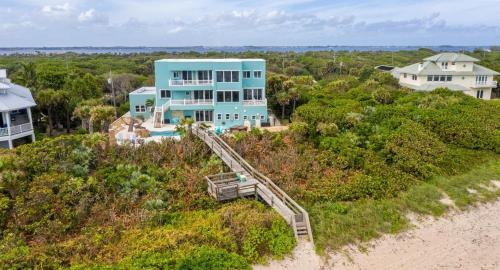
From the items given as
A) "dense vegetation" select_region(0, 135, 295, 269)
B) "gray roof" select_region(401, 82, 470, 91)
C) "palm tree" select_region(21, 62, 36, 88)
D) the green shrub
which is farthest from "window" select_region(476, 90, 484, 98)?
"palm tree" select_region(21, 62, 36, 88)

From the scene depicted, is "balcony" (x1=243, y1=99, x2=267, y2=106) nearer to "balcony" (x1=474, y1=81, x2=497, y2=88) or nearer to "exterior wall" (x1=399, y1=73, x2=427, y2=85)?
"exterior wall" (x1=399, y1=73, x2=427, y2=85)

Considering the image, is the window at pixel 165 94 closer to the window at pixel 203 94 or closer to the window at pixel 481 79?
the window at pixel 203 94

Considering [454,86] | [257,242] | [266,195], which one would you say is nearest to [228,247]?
[257,242]

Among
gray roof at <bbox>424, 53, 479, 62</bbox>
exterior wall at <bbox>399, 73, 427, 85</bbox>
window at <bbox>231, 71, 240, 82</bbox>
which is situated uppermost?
gray roof at <bbox>424, 53, 479, 62</bbox>

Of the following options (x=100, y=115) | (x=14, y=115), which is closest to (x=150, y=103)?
(x=100, y=115)

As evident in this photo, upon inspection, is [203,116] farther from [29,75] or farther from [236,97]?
[29,75]
